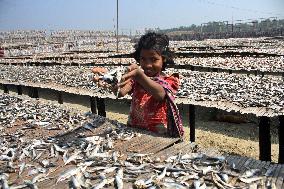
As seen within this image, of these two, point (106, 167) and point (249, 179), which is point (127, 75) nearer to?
point (106, 167)

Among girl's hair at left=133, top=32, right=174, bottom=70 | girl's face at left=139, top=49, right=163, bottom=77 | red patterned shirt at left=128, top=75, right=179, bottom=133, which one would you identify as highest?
girl's hair at left=133, top=32, right=174, bottom=70

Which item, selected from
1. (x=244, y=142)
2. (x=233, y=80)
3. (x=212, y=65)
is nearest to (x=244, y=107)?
(x=244, y=142)

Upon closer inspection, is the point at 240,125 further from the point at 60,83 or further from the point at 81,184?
the point at 81,184

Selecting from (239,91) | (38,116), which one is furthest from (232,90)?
(38,116)

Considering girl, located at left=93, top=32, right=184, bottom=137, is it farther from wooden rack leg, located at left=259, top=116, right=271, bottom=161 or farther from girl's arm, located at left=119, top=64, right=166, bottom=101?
wooden rack leg, located at left=259, top=116, right=271, bottom=161

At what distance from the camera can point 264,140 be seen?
8.42m

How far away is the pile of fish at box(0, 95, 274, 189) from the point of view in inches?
126

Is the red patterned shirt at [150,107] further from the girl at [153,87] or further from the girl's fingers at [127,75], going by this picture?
the girl's fingers at [127,75]

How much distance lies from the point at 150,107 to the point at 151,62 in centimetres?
A: 61

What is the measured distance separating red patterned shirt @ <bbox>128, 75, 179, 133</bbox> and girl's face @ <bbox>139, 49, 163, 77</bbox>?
14 cm

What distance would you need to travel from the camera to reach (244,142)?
10.7 m

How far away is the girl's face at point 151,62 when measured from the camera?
4.15 m

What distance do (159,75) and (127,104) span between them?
12253 millimetres

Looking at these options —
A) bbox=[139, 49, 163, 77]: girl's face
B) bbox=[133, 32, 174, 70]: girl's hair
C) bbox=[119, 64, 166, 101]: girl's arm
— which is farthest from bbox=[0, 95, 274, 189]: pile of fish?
bbox=[133, 32, 174, 70]: girl's hair
